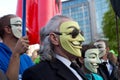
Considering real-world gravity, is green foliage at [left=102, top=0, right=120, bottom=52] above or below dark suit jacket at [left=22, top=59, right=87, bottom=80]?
below

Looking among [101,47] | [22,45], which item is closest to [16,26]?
[22,45]

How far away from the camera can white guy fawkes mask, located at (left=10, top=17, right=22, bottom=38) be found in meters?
3.54

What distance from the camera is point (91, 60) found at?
4.60 metres

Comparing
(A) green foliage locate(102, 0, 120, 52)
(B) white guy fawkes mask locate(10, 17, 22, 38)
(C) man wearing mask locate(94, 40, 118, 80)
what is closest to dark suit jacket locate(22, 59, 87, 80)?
(B) white guy fawkes mask locate(10, 17, 22, 38)

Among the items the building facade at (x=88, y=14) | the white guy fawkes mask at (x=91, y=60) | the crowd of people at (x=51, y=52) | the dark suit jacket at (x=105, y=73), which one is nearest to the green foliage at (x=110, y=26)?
the building facade at (x=88, y=14)

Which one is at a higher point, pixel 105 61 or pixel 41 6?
pixel 41 6

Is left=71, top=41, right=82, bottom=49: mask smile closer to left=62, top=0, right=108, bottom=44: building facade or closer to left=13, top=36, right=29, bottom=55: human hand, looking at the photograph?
left=13, top=36, right=29, bottom=55: human hand

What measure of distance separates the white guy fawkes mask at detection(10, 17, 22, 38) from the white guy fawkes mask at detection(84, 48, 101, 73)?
46.9 inches

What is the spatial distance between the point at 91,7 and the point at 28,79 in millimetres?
5867

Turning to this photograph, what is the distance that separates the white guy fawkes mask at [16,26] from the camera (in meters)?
3.54

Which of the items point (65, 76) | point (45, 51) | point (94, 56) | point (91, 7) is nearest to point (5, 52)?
point (45, 51)

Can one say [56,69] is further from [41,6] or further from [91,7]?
[91,7]

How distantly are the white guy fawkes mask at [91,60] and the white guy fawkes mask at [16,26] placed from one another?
119 centimetres

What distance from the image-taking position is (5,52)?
3484 mm
